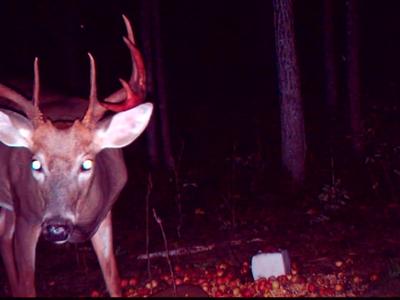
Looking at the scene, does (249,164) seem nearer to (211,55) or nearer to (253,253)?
(253,253)

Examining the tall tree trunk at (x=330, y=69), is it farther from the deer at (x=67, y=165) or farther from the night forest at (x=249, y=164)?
the deer at (x=67, y=165)

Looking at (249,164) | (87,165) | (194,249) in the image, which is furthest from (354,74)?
(87,165)

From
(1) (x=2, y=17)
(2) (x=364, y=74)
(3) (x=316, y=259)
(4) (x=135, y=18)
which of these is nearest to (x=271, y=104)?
(2) (x=364, y=74)

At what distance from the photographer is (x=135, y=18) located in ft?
52.7

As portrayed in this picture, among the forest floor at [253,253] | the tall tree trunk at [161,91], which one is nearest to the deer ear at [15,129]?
the forest floor at [253,253]

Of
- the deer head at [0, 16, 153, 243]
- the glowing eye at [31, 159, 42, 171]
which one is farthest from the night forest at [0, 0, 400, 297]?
the glowing eye at [31, 159, 42, 171]

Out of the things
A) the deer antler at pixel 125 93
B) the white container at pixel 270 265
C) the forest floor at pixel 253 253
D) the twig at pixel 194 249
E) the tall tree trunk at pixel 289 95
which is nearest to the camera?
the deer antler at pixel 125 93

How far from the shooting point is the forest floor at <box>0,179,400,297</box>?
6031 mm

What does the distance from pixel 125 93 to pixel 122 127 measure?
22.3 inches

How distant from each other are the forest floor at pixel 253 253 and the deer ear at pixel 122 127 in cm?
121

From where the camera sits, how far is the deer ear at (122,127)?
607 centimetres

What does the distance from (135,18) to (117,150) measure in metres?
9.88

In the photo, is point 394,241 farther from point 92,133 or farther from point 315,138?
point 315,138

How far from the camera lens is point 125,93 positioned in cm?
663
